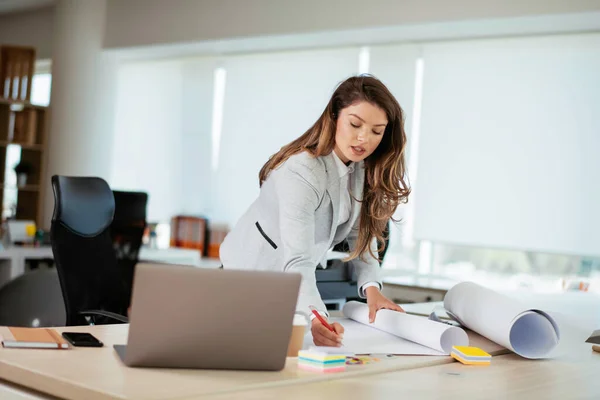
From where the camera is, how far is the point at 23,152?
25.0 feet

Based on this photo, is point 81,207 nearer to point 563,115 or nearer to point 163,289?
point 163,289

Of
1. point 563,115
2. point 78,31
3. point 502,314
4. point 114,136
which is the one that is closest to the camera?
point 502,314

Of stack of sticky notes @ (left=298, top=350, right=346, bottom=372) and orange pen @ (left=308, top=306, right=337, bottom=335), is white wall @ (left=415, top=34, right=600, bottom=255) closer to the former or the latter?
orange pen @ (left=308, top=306, right=337, bottom=335)

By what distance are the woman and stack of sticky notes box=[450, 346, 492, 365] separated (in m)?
0.34

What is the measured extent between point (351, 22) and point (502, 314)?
3776 mm

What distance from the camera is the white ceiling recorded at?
7922 mm

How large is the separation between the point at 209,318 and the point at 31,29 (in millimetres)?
7572

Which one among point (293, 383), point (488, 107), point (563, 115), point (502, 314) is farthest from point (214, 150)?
point (293, 383)

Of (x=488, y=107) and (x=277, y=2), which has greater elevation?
(x=277, y=2)

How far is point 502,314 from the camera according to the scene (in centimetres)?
214

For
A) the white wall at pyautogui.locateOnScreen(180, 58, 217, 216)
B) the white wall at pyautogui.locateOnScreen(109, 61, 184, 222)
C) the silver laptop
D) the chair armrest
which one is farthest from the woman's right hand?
the white wall at pyautogui.locateOnScreen(109, 61, 184, 222)

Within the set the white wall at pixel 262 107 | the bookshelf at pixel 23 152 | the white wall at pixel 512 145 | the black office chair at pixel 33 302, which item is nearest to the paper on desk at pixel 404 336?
the black office chair at pixel 33 302

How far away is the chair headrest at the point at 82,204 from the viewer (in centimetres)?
306

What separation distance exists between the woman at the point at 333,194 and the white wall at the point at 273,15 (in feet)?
8.99
